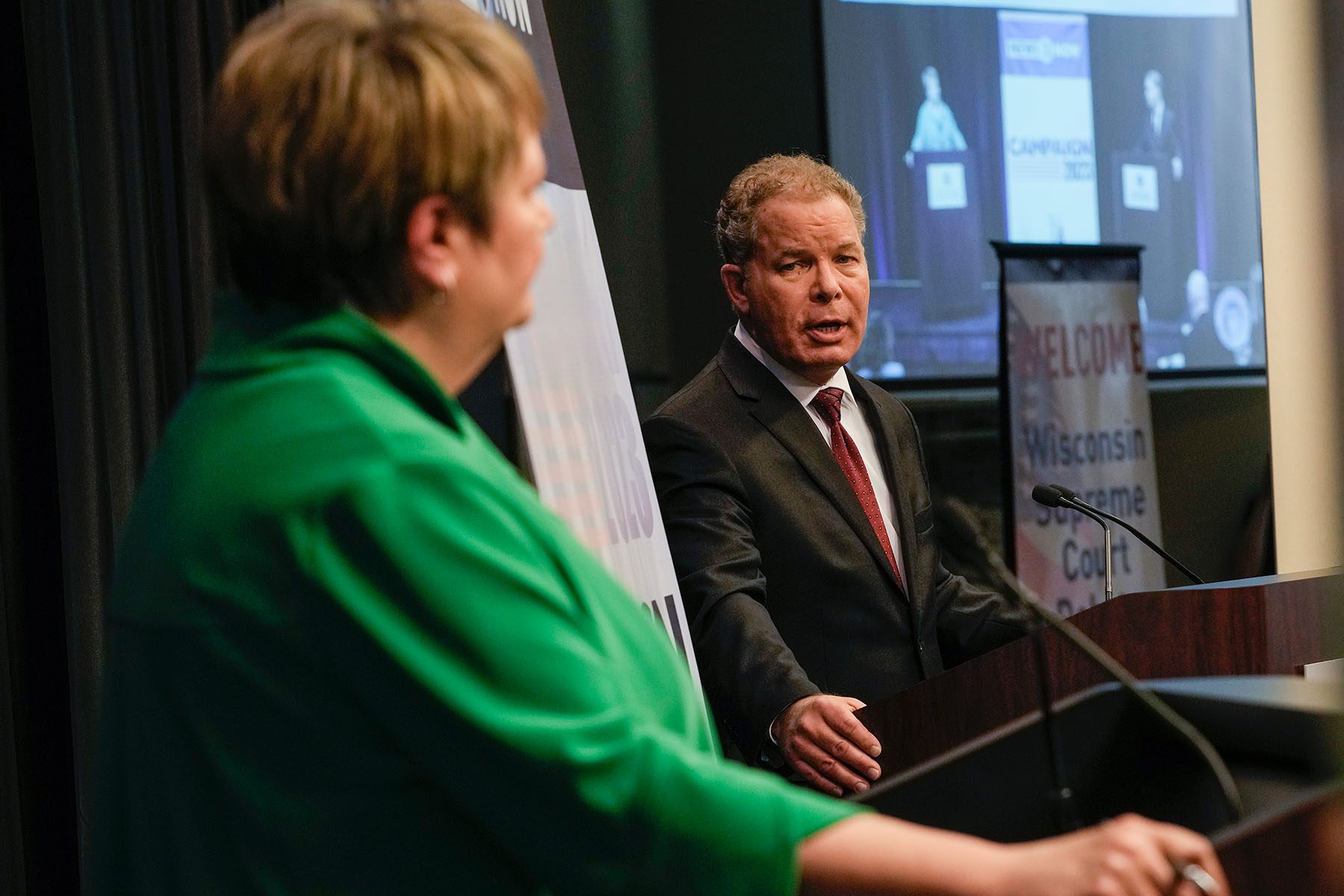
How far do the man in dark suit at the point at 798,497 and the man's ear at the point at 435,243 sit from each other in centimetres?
150

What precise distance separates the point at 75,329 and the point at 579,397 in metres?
0.84

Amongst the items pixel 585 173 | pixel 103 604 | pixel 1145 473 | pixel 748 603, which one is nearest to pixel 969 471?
pixel 1145 473

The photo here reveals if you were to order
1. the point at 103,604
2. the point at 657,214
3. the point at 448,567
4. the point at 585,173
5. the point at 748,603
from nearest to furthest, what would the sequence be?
1. the point at 448,567
2. the point at 103,604
3. the point at 748,603
4. the point at 585,173
5. the point at 657,214

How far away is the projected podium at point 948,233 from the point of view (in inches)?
267

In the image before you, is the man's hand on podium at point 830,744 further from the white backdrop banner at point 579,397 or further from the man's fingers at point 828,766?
the white backdrop banner at point 579,397

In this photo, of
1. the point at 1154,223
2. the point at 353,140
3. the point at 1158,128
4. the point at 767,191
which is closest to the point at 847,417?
the point at 767,191

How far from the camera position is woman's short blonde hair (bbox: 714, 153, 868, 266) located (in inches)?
121

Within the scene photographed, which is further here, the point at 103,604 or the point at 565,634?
the point at 103,604

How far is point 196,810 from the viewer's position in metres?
0.91

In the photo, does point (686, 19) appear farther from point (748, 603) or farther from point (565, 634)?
point (565, 634)

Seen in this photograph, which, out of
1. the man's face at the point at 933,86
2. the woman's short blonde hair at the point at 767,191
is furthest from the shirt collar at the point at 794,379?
the man's face at the point at 933,86

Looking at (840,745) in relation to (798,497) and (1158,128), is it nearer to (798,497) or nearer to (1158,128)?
(798,497)

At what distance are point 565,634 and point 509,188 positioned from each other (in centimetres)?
33

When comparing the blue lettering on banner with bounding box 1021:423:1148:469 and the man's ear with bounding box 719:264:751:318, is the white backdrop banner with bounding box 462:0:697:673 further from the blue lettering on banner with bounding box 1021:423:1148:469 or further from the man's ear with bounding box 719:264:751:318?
the blue lettering on banner with bounding box 1021:423:1148:469
